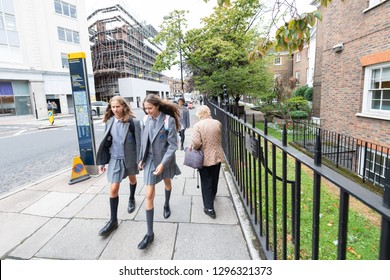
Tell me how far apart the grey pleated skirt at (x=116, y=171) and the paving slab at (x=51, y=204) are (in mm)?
1371

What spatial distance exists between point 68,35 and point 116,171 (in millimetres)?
31903

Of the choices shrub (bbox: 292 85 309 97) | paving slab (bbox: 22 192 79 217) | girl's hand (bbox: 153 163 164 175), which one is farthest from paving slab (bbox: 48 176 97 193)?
shrub (bbox: 292 85 309 97)

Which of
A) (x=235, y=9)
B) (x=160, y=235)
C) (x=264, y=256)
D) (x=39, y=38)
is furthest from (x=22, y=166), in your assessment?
(x=39, y=38)

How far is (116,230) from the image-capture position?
311cm

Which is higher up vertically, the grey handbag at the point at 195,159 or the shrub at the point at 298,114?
the grey handbag at the point at 195,159

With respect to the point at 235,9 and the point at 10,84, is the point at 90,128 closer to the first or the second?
the point at 235,9

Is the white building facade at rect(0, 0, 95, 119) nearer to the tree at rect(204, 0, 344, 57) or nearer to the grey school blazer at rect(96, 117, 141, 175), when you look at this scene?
the grey school blazer at rect(96, 117, 141, 175)

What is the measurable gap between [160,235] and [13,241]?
1936mm

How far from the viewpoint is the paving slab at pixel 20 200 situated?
3.88m

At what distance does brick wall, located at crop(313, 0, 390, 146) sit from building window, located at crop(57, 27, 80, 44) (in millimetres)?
28936

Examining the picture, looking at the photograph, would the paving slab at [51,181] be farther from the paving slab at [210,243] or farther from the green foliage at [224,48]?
the green foliage at [224,48]

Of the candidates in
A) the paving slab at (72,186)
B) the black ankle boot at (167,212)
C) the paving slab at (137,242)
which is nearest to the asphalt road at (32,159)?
the paving slab at (72,186)

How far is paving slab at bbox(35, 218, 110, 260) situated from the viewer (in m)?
2.65

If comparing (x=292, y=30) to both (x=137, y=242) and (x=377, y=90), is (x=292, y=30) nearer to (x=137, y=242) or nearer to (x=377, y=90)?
(x=137, y=242)
